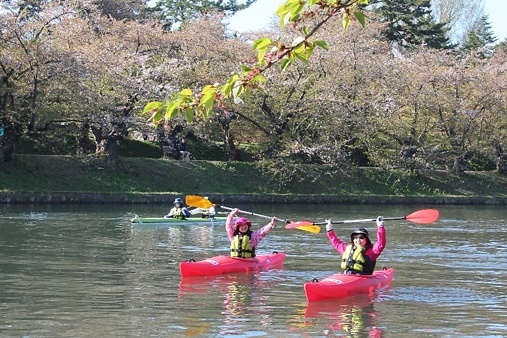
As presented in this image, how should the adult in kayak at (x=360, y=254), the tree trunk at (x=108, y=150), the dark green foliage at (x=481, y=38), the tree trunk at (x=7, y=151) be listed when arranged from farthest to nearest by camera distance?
the dark green foliage at (x=481, y=38) < the tree trunk at (x=108, y=150) < the tree trunk at (x=7, y=151) < the adult in kayak at (x=360, y=254)

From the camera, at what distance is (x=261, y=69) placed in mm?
5191

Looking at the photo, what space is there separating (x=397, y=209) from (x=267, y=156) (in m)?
8.40

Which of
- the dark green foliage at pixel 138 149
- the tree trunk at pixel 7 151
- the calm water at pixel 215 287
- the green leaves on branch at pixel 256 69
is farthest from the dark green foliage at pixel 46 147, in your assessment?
the green leaves on branch at pixel 256 69

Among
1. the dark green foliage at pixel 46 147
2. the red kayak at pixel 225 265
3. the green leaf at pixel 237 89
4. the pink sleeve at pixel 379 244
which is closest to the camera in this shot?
the green leaf at pixel 237 89

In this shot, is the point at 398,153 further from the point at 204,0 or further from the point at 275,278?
the point at 275,278

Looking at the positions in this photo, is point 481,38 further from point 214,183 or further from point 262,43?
point 262,43

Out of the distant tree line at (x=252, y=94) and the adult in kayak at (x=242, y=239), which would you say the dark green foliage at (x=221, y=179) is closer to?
the distant tree line at (x=252, y=94)

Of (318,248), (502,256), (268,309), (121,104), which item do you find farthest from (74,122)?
(268,309)

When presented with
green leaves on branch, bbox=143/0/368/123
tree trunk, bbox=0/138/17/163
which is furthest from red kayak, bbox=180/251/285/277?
tree trunk, bbox=0/138/17/163

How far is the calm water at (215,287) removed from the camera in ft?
36.3

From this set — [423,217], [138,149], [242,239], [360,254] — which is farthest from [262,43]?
[138,149]

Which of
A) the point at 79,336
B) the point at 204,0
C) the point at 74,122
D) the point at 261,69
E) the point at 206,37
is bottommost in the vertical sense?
the point at 79,336

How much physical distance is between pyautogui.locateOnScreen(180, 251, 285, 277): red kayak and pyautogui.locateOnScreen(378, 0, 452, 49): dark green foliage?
46.5 meters

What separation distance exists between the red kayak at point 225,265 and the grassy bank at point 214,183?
18.4 meters
